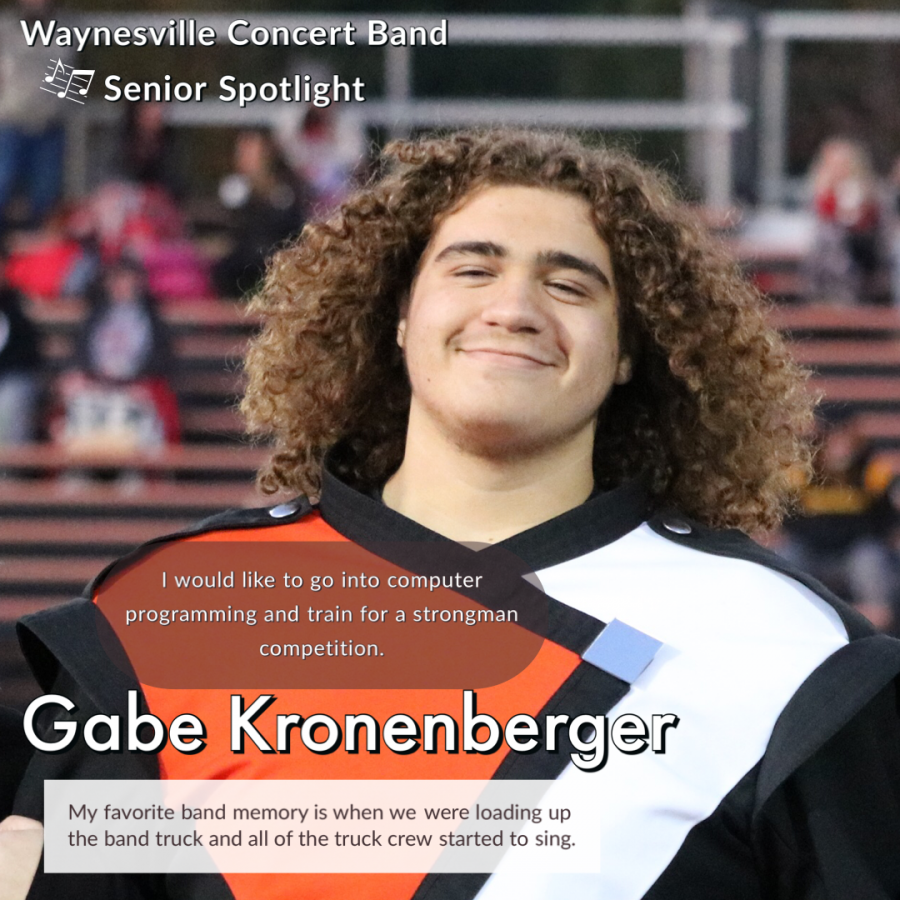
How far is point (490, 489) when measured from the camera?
6.89 ft

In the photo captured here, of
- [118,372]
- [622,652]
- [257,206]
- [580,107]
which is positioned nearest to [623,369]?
[622,652]

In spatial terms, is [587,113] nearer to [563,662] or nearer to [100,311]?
[100,311]

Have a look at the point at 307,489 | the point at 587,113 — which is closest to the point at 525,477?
the point at 307,489

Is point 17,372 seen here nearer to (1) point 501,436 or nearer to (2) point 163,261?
(2) point 163,261

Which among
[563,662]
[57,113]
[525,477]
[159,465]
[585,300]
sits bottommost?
[159,465]

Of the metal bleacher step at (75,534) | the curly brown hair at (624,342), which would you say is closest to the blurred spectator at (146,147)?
the metal bleacher step at (75,534)

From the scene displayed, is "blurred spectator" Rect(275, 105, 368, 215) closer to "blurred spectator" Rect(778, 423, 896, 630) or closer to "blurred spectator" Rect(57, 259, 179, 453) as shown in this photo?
"blurred spectator" Rect(57, 259, 179, 453)

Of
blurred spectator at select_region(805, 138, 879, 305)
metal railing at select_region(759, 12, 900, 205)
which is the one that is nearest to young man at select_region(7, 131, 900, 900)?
blurred spectator at select_region(805, 138, 879, 305)

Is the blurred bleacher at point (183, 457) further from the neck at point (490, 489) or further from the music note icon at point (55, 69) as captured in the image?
the neck at point (490, 489)

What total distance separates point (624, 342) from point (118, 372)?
12.3ft

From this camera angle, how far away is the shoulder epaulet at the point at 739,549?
1.93 meters

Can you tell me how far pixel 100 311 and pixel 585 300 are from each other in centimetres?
390

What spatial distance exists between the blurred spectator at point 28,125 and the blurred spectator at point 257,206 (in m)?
0.69

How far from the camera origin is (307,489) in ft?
7.67
